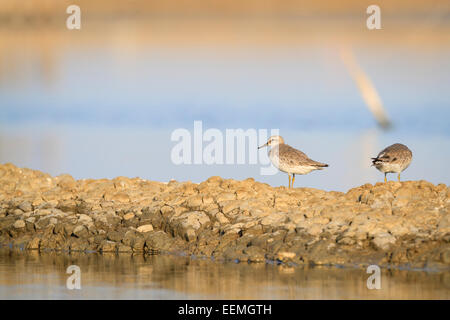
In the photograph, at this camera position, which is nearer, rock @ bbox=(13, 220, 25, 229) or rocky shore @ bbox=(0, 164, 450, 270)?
rocky shore @ bbox=(0, 164, 450, 270)

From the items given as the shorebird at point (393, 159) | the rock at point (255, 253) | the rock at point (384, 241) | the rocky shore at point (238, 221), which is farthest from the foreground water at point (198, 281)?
the shorebird at point (393, 159)

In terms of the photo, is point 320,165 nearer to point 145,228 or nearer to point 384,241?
point 145,228

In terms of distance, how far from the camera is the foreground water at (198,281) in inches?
584

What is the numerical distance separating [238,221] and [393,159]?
4749mm

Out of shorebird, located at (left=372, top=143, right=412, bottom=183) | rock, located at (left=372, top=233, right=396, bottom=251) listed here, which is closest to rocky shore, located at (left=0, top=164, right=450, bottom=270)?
rock, located at (left=372, top=233, right=396, bottom=251)

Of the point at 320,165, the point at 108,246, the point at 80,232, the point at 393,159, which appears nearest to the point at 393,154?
the point at 393,159

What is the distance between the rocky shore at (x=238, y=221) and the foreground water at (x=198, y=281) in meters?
0.65

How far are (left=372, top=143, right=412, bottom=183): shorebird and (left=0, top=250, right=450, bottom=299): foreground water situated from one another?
19.0ft

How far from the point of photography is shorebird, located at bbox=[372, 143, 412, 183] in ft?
72.4

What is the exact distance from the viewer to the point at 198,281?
52.6 feet

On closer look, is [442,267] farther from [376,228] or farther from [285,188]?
[285,188]

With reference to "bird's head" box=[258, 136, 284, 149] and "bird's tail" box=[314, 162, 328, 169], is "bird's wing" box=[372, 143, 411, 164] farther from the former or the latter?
"bird's head" box=[258, 136, 284, 149]

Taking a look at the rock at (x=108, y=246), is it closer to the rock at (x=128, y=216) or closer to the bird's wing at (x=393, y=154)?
the rock at (x=128, y=216)

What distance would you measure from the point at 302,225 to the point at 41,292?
18.9 ft
